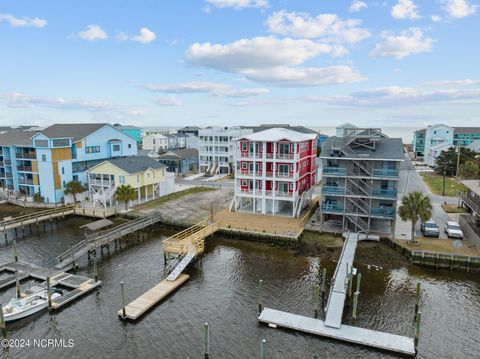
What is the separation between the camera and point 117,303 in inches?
1038

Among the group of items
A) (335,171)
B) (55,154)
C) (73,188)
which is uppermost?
(55,154)

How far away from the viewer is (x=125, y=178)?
51.3m

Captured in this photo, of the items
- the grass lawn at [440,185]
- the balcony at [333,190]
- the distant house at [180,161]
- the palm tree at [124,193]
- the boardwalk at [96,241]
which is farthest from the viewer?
the distant house at [180,161]

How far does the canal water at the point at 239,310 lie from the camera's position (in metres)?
21.2

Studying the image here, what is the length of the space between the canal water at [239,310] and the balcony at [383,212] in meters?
4.66

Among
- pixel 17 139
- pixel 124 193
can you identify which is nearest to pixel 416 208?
pixel 124 193

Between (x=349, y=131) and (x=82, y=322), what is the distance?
35.4m

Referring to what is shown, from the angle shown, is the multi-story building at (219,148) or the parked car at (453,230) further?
the multi-story building at (219,148)

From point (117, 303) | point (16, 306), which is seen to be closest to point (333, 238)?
point (117, 303)

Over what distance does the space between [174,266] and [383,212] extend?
23249 mm

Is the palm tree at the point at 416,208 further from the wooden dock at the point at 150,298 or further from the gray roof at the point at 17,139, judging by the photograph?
the gray roof at the point at 17,139

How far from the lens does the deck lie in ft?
68.3

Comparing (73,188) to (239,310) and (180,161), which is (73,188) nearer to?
(180,161)

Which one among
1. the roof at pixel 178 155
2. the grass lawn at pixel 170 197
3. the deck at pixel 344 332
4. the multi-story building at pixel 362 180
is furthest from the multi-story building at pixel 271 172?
the roof at pixel 178 155
